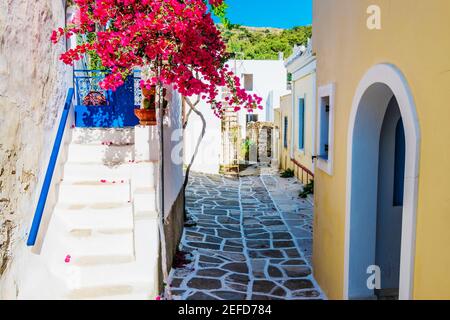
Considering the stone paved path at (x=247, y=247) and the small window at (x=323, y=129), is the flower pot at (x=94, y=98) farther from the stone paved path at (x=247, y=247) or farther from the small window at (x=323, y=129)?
the small window at (x=323, y=129)

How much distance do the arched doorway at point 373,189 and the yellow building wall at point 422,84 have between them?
10.1 inches

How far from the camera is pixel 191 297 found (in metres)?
5.96

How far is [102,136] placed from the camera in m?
6.91

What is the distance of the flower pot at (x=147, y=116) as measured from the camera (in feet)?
19.8

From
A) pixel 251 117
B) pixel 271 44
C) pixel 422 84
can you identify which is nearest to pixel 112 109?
pixel 422 84

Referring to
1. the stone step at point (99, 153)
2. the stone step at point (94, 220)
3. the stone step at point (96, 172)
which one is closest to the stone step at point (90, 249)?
the stone step at point (94, 220)

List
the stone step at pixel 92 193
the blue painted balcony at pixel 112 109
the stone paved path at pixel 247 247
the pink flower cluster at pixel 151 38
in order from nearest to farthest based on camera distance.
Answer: the pink flower cluster at pixel 151 38, the stone step at pixel 92 193, the stone paved path at pixel 247 247, the blue painted balcony at pixel 112 109

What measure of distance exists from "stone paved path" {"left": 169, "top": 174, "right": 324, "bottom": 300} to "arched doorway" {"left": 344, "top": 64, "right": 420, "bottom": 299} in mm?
1221

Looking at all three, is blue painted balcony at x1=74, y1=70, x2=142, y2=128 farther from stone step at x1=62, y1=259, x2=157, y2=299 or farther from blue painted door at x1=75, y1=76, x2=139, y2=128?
stone step at x1=62, y1=259, x2=157, y2=299

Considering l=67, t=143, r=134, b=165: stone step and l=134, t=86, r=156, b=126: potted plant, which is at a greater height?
l=134, t=86, r=156, b=126: potted plant

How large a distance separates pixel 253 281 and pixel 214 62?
3.74 metres

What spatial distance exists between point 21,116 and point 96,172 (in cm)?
196

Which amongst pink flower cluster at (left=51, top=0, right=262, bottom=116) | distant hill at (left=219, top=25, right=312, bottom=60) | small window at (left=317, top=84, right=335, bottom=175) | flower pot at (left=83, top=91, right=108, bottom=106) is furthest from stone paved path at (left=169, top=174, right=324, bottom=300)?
distant hill at (left=219, top=25, right=312, bottom=60)

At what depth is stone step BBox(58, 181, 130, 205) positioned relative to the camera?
5707 mm
